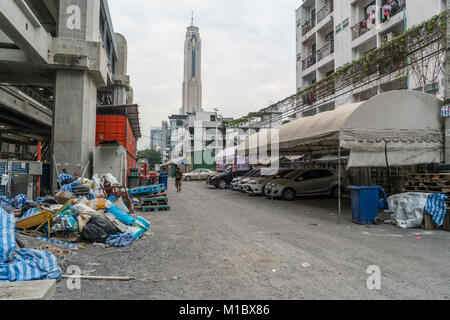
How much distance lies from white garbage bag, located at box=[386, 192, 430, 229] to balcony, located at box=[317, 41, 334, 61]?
1630 centimetres

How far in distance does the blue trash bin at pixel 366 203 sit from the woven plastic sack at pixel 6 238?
25.0 feet

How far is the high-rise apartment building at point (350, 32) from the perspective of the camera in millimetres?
13961

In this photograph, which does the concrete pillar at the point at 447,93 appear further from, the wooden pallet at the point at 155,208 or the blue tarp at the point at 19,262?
the blue tarp at the point at 19,262

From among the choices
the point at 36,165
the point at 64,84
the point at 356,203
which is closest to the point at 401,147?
the point at 356,203

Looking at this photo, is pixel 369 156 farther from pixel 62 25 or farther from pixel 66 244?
pixel 62 25

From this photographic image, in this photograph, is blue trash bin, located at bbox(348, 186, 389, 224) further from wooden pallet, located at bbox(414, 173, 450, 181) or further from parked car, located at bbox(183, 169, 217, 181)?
parked car, located at bbox(183, 169, 217, 181)

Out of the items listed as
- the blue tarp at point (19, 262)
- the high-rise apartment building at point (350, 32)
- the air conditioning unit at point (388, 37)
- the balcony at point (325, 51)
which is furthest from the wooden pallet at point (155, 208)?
the balcony at point (325, 51)

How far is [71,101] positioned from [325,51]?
60.1 feet

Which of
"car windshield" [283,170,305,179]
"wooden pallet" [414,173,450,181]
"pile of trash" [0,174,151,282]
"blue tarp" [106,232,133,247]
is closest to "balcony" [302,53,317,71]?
"car windshield" [283,170,305,179]

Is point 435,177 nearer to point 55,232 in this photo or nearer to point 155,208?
point 155,208

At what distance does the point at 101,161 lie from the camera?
14344 millimetres

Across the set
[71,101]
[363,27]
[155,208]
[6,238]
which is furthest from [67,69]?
[363,27]

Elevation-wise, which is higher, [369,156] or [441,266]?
[369,156]

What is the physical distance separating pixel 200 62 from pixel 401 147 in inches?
6586
